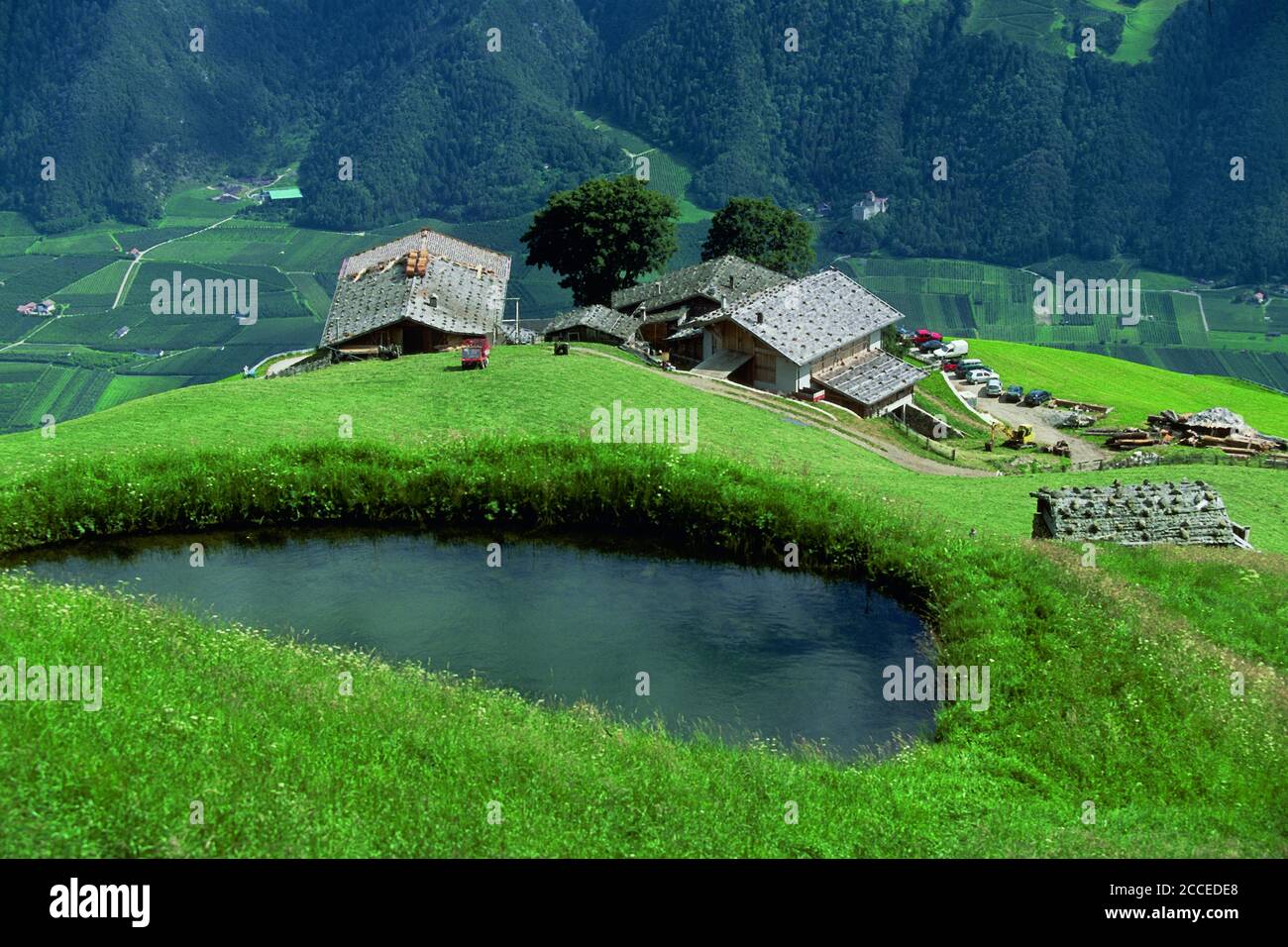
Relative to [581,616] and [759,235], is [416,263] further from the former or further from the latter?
[581,616]

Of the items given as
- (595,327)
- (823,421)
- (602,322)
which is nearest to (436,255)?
(595,327)

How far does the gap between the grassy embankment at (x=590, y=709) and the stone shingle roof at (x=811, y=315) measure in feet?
136

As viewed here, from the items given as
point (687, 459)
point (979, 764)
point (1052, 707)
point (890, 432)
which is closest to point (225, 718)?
point (979, 764)

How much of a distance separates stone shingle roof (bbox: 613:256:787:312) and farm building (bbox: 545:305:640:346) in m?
5.43

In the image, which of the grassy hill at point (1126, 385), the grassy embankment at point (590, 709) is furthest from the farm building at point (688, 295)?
the grassy embankment at point (590, 709)

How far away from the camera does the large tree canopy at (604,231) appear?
116m

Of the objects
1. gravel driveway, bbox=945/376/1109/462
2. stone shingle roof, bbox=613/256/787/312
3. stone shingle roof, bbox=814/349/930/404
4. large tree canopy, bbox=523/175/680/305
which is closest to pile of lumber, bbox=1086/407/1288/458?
gravel driveway, bbox=945/376/1109/462

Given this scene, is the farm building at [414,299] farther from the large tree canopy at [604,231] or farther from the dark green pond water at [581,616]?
the dark green pond water at [581,616]

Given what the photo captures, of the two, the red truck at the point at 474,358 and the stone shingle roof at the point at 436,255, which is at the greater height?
the stone shingle roof at the point at 436,255

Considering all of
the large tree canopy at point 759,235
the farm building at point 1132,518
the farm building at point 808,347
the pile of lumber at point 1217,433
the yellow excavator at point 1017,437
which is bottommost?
the yellow excavator at point 1017,437

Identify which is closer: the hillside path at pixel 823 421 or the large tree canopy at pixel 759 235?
the hillside path at pixel 823 421

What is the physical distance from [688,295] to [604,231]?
12.4 meters

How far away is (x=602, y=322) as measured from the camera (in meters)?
106

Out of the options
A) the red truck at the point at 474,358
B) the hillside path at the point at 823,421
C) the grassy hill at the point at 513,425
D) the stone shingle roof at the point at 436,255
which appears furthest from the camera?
the stone shingle roof at the point at 436,255
